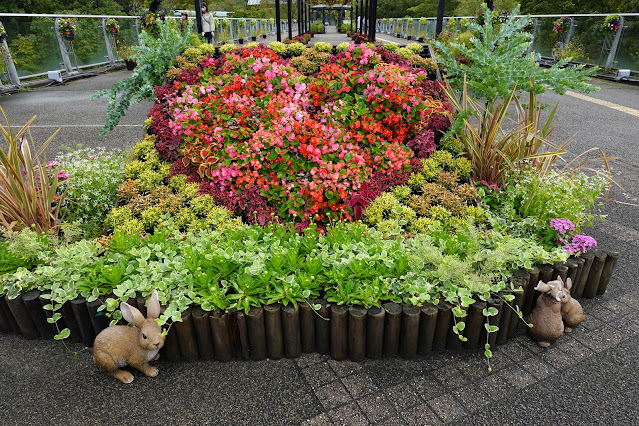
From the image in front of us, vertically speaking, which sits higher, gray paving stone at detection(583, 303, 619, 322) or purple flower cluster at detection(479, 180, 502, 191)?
purple flower cluster at detection(479, 180, 502, 191)

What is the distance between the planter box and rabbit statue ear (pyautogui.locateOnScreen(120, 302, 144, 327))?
0.16 metres

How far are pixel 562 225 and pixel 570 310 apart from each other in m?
0.65

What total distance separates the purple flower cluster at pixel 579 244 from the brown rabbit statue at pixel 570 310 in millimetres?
340

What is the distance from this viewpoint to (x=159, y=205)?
307 cm

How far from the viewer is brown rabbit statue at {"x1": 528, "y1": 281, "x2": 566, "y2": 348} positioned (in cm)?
222

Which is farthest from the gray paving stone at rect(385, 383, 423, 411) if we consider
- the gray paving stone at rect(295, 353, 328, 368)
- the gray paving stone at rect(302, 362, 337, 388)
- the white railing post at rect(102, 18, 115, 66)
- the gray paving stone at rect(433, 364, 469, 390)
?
the white railing post at rect(102, 18, 115, 66)

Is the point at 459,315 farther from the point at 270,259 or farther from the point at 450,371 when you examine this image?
the point at 270,259

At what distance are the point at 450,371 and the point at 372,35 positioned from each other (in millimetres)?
7860

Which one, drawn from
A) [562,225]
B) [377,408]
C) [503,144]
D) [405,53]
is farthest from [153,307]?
[405,53]

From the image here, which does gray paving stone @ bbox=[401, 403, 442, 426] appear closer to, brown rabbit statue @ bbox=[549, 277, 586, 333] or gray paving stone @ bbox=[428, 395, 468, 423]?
gray paving stone @ bbox=[428, 395, 468, 423]

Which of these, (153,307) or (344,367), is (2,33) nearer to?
(153,307)

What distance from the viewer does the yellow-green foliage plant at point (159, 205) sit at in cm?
292

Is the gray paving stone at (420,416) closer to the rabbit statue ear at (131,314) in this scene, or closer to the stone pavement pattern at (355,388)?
the stone pavement pattern at (355,388)

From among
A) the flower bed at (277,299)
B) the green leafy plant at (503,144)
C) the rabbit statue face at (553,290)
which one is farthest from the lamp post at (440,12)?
the rabbit statue face at (553,290)
